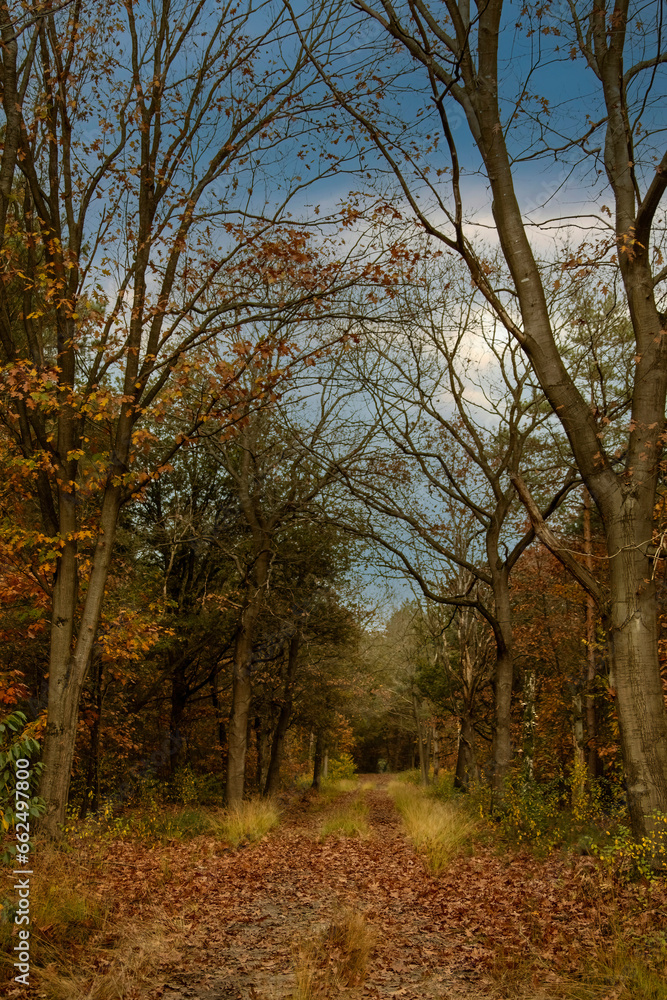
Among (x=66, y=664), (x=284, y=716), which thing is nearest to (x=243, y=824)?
(x=66, y=664)

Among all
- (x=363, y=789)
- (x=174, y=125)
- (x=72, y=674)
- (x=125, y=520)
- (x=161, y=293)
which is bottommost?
(x=363, y=789)

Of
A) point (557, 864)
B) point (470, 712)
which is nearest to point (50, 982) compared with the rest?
point (557, 864)

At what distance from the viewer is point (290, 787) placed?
25000 mm

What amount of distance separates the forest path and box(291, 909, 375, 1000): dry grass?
62 mm

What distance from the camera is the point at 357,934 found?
5133 mm

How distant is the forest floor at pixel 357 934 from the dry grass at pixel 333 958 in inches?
0.5

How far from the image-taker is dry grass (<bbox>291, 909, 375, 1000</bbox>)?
436 centimetres

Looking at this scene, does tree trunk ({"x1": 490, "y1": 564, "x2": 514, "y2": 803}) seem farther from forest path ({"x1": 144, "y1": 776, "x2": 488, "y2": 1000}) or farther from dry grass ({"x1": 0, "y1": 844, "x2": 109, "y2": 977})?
dry grass ({"x1": 0, "y1": 844, "x2": 109, "y2": 977})

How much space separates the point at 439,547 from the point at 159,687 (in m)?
9.79

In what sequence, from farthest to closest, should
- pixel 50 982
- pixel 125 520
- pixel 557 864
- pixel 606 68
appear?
pixel 125 520
pixel 557 864
pixel 606 68
pixel 50 982

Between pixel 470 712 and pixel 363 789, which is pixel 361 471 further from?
pixel 363 789

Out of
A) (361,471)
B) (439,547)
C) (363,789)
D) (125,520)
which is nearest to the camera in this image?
(439,547)

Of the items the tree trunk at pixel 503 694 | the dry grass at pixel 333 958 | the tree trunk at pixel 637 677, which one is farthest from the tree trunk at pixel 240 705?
the tree trunk at pixel 637 677

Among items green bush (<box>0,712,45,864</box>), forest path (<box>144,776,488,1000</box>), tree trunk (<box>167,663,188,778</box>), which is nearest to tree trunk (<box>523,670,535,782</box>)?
forest path (<box>144,776,488,1000</box>)
